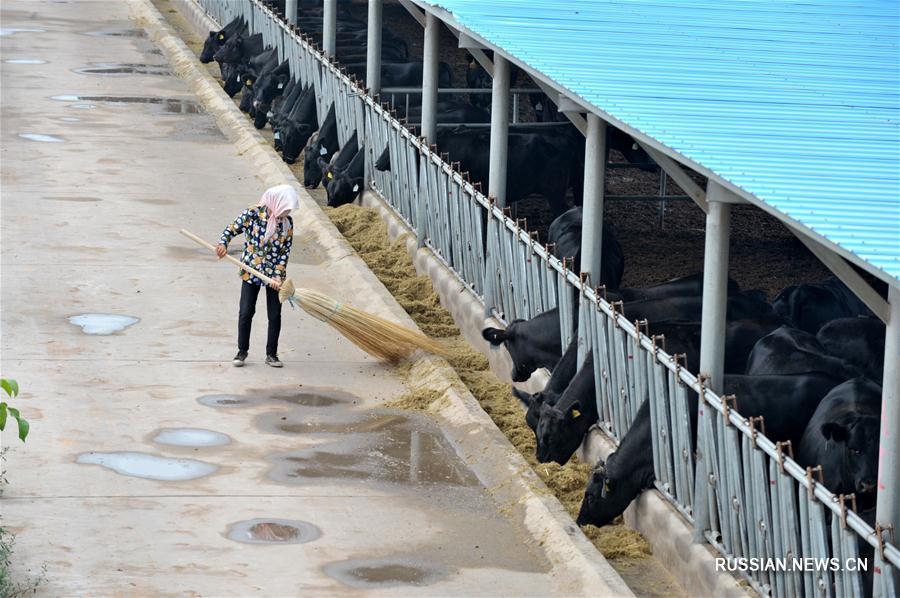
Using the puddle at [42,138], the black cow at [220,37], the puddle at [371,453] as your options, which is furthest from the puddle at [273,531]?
the black cow at [220,37]

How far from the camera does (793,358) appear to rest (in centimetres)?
1102

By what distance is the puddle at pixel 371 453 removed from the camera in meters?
11.0

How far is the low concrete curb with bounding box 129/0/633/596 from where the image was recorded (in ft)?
30.6

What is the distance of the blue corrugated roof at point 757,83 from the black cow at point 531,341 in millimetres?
2022

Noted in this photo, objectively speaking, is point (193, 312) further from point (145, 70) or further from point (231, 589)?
point (145, 70)

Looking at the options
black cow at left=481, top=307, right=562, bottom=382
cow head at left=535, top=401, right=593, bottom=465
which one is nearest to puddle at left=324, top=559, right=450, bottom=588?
cow head at left=535, top=401, right=593, bottom=465

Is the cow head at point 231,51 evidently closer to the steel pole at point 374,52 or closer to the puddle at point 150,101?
the puddle at point 150,101

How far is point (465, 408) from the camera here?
12156mm

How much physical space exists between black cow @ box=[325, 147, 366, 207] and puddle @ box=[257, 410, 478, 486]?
22.7 ft

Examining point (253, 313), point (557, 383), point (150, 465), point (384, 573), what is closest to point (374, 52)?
point (253, 313)

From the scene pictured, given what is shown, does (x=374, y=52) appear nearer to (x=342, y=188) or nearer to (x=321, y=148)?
(x=321, y=148)

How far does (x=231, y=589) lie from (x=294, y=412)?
337cm

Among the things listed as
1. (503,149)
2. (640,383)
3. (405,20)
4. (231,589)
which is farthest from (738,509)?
(405,20)

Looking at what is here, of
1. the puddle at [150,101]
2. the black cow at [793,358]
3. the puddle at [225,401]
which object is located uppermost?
the puddle at [150,101]
